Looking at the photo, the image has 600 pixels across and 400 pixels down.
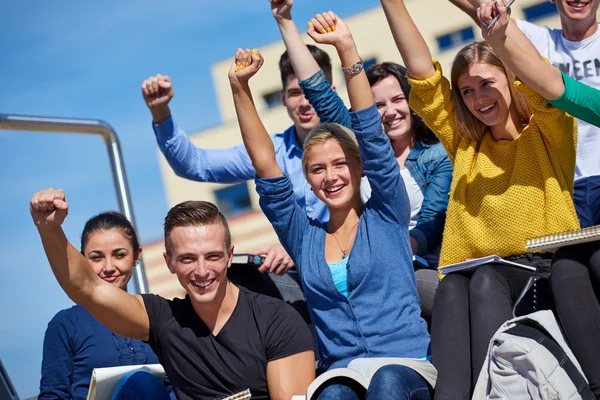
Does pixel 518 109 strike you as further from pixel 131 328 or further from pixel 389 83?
pixel 131 328

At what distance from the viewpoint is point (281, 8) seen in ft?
12.6

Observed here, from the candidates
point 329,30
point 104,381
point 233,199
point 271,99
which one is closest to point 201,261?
point 104,381

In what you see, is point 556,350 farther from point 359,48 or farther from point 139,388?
point 359,48

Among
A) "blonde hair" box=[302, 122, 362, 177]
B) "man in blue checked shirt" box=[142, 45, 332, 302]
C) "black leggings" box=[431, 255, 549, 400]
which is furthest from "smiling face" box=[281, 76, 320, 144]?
"black leggings" box=[431, 255, 549, 400]

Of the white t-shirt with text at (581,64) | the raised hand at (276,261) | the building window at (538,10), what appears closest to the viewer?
the white t-shirt with text at (581,64)

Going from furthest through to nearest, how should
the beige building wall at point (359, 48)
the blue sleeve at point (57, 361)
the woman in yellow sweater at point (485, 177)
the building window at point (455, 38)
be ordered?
the building window at point (455, 38) → the beige building wall at point (359, 48) → the blue sleeve at point (57, 361) → the woman in yellow sweater at point (485, 177)

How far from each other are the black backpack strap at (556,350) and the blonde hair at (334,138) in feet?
3.35

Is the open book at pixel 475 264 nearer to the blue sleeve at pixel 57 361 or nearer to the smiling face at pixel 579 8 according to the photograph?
the smiling face at pixel 579 8

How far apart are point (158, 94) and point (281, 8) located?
739 mm

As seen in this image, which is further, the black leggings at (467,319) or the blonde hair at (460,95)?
the blonde hair at (460,95)

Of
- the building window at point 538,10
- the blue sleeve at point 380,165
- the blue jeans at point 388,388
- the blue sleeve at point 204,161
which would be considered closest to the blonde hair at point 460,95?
the blue sleeve at point 380,165

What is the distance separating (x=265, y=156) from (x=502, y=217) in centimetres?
91

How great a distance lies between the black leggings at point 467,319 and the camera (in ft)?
9.05

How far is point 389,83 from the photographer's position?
4133 mm
